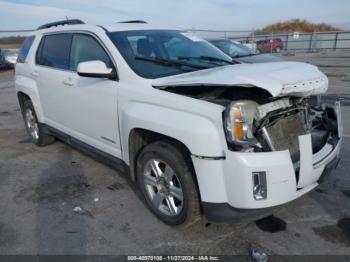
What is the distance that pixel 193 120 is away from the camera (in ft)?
9.02

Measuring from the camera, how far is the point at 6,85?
49.4 feet

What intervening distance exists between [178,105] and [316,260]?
1.69 meters

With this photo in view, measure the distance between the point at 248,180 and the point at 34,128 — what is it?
4.57 metres

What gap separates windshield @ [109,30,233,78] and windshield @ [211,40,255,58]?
529 cm

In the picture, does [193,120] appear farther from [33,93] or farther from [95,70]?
[33,93]

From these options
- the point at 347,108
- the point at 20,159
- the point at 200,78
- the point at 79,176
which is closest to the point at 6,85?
the point at 20,159

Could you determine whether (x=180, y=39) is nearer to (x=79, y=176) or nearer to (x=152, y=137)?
(x=152, y=137)

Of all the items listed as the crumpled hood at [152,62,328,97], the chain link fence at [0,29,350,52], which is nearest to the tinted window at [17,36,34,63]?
the crumpled hood at [152,62,328,97]

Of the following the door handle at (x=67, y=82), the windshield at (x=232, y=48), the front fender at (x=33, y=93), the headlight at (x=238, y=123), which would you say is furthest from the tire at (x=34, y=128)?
the windshield at (x=232, y=48)

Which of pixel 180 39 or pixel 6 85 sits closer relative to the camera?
pixel 180 39

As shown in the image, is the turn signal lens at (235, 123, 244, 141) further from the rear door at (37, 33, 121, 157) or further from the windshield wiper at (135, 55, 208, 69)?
the rear door at (37, 33, 121, 157)

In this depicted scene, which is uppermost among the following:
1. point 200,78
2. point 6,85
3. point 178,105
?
point 200,78

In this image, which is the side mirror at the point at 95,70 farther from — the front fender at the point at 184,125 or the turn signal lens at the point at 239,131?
the turn signal lens at the point at 239,131

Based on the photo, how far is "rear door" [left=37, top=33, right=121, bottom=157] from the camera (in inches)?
148
